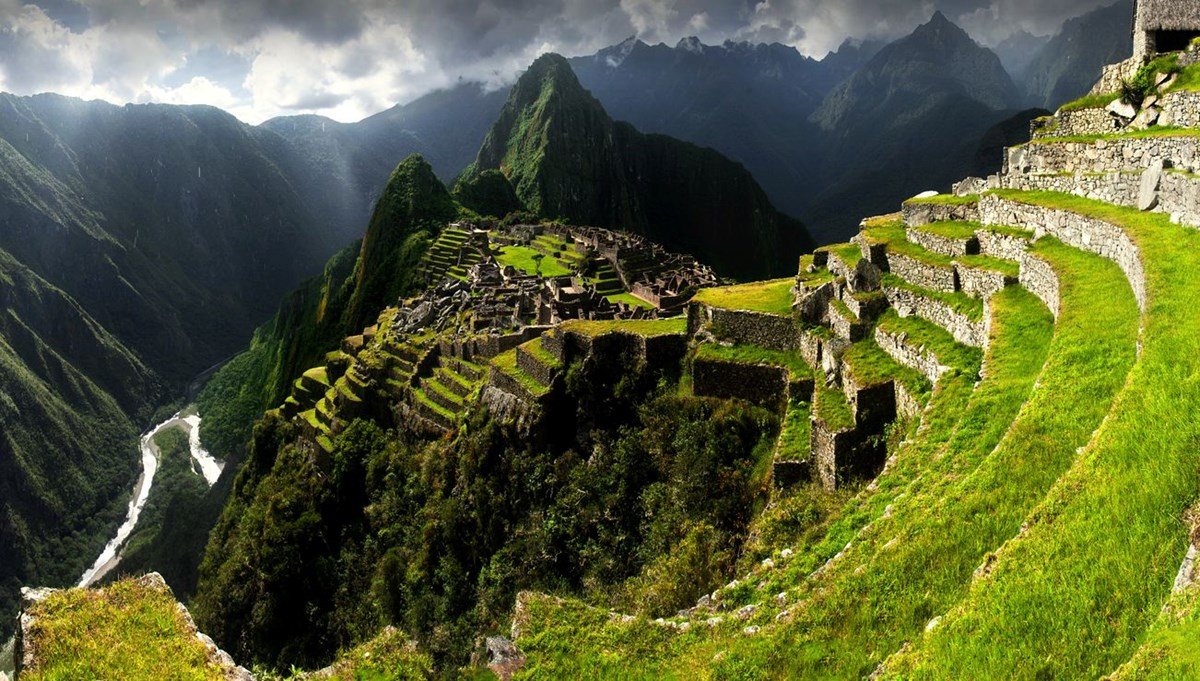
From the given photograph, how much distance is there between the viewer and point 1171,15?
1697 cm

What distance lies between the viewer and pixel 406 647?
988 centimetres

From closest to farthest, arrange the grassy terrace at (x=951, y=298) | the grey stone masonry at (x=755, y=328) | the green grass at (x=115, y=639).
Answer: the green grass at (x=115, y=639) < the grassy terrace at (x=951, y=298) < the grey stone masonry at (x=755, y=328)

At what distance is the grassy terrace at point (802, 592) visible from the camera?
21.8ft

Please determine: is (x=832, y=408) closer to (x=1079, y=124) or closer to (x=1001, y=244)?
(x=1001, y=244)

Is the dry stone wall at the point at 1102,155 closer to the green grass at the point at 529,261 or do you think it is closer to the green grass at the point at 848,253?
the green grass at the point at 848,253

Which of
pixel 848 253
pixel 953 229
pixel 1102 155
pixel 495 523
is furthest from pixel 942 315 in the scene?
pixel 495 523

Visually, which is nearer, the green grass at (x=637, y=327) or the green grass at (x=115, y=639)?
the green grass at (x=115, y=639)

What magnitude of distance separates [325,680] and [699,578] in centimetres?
667

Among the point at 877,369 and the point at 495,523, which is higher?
the point at 877,369

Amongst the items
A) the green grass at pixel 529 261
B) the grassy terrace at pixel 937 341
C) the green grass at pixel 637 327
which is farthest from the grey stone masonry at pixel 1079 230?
the green grass at pixel 529 261

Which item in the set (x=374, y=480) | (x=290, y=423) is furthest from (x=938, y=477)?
(x=290, y=423)

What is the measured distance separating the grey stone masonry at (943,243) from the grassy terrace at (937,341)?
187 centimetres

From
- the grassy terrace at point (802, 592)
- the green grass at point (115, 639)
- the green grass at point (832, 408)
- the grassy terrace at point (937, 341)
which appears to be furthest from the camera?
the green grass at point (832, 408)

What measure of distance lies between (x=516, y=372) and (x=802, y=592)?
62.5 ft
